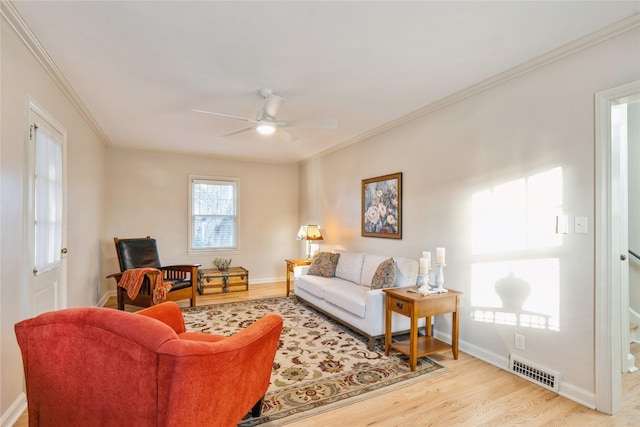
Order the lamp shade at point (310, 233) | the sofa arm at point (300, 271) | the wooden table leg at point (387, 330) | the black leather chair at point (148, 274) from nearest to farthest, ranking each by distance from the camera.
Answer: the wooden table leg at point (387, 330) → the black leather chair at point (148, 274) → the sofa arm at point (300, 271) → the lamp shade at point (310, 233)

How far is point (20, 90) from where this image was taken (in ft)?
6.88

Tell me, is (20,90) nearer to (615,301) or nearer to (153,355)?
(153,355)

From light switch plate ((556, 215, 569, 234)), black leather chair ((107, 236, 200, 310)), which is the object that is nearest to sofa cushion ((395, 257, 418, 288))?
light switch plate ((556, 215, 569, 234))

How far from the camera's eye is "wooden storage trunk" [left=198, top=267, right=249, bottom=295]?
536 centimetres

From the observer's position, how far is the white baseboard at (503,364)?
2.21 m

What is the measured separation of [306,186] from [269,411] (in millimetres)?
4726

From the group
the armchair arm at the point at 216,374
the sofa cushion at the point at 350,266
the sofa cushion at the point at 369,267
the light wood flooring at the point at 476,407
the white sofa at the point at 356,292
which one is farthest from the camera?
the sofa cushion at the point at 350,266

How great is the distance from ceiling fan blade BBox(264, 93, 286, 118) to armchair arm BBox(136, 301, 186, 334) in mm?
1866

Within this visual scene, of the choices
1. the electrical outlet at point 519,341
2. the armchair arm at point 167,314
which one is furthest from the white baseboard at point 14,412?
the electrical outlet at point 519,341

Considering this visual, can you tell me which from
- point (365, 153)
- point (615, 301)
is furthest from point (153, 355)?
point (365, 153)

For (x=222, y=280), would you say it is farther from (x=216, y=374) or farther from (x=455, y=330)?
(x=216, y=374)

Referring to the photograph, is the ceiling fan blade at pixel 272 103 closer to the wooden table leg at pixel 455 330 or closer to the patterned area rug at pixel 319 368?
the patterned area rug at pixel 319 368

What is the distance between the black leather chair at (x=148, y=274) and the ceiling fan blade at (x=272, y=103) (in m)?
2.55

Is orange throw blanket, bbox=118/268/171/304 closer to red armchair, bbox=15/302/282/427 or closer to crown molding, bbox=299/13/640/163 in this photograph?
red armchair, bbox=15/302/282/427
